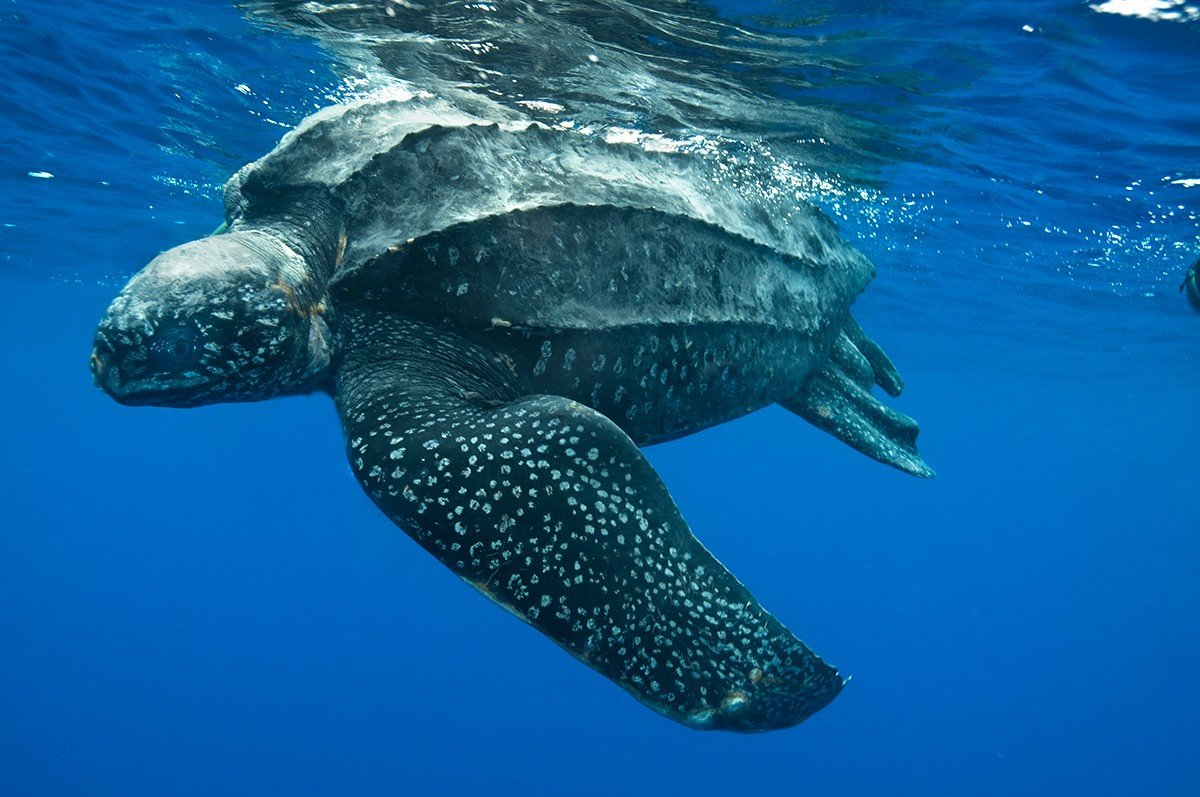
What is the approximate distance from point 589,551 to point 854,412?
4.43 meters

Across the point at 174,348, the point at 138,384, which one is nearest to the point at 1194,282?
the point at 174,348

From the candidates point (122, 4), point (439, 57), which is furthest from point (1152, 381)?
point (122, 4)

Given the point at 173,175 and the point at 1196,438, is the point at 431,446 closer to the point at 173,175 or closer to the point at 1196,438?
the point at 173,175

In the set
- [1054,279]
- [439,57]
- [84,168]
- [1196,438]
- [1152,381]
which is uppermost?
[439,57]

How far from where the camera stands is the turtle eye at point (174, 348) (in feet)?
10.3

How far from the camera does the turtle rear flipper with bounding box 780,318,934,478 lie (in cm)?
600

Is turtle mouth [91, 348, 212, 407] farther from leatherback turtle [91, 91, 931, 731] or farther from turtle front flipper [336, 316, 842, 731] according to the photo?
turtle front flipper [336, 316, 842, 731]

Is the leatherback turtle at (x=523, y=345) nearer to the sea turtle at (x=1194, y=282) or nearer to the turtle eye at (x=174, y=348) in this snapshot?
the turtle eye at (x=174, y=348)

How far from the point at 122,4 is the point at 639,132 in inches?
212

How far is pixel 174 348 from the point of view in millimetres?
3164

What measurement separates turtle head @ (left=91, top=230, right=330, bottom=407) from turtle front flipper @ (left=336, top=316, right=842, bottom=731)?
715mm

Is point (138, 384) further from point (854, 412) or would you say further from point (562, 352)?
point (854, 412)

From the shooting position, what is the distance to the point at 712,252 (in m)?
4.52

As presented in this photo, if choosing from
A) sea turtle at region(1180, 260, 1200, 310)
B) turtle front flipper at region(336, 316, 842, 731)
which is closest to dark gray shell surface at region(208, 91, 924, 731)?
turtle front flipper at region(336, 316, 842, 731)
